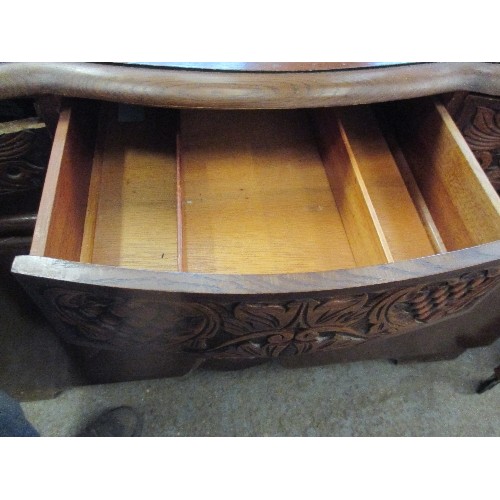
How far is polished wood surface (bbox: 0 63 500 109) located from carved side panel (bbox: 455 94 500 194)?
5.8 inches

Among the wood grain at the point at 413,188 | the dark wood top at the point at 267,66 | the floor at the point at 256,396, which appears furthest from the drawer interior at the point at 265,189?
the floor at the point at 256,396

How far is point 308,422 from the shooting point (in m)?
0.89

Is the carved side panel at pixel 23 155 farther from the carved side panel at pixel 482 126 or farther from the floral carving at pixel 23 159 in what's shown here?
the carved side panel at pixel 482 126

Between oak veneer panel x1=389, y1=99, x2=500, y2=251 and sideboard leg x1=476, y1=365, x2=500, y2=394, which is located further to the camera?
sideboard leg x1=476, y1=365, x2=500, y2=394

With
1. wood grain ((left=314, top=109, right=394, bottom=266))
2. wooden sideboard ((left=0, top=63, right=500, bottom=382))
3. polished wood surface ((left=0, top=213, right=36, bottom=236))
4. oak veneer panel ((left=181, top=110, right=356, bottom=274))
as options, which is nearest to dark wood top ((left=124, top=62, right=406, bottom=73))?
wooden sideboard ((left=0, top=63, right=500, bottom=382))

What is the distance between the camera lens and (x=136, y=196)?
0.76 meters

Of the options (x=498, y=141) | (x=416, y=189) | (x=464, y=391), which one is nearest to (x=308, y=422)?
(x=464, y=391)

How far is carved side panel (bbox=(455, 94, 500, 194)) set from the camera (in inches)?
27.1

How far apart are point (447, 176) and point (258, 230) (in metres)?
0.28

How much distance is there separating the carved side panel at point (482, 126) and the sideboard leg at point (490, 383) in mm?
375

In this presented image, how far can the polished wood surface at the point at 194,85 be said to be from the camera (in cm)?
59

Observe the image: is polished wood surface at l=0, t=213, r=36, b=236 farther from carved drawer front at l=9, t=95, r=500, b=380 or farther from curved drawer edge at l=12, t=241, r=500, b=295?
curved drawer edge at l=12, t=241, r=500, b=295

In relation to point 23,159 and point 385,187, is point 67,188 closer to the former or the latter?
point 23,159

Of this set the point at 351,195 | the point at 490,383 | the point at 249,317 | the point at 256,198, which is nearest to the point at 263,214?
the point at 256,198
